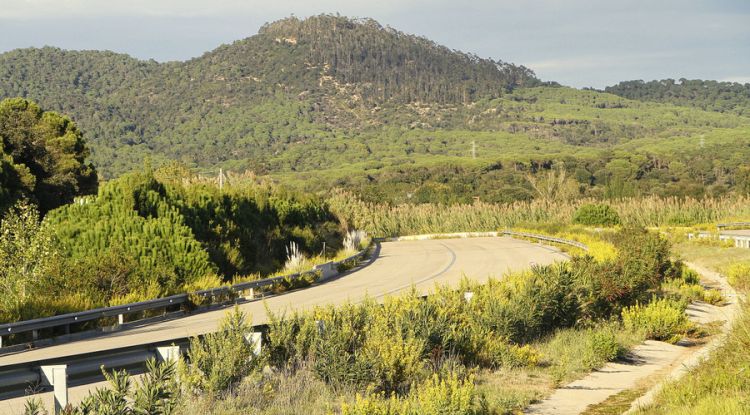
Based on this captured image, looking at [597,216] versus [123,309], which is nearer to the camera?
[123,309]

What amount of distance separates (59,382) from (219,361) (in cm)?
199

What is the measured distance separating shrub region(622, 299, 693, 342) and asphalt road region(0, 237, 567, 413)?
3.88 metres

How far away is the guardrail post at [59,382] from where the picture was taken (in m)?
7.74

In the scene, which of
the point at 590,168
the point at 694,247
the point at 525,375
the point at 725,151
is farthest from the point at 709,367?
the point at 725,151

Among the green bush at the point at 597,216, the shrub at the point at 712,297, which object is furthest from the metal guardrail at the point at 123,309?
the green bush at the point at 597,216

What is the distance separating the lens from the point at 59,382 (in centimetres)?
779

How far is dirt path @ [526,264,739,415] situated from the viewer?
11.1 metres

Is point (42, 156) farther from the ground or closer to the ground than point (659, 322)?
farther from the ground

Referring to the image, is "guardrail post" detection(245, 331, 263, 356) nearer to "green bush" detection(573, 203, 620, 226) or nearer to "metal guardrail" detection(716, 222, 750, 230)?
"green bush" detection(573, 203, 620, 226)

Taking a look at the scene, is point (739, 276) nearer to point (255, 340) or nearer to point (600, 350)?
point (600, 350)

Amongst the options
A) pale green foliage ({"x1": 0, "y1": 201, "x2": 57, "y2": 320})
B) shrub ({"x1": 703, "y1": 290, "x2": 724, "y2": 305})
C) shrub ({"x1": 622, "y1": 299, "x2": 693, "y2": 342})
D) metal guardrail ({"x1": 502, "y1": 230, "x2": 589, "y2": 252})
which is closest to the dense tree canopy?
pale green foliage ({"x1": 0, "y1": 201, "x2": 57, "y2": 320})

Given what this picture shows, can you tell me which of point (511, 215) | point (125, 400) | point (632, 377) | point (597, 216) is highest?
point (125, 400)

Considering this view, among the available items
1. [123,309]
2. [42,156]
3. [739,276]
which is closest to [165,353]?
[123,309]

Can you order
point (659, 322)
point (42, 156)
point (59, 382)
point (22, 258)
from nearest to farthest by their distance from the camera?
1. point (59, 382)
2. point (22, 258)
3. point (659, 322)
4. point (42, 156)
